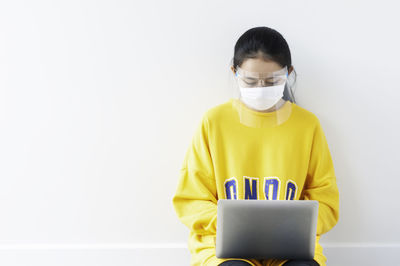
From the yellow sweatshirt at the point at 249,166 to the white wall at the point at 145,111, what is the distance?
0.53ft

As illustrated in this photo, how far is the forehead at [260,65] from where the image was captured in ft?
3.95

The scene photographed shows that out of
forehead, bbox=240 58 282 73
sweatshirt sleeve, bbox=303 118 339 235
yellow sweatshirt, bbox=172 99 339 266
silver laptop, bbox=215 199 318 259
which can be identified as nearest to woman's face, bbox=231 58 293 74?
forehead, bbox=240 58 282 73

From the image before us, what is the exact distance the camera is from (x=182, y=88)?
1439mm

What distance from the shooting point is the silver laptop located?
102 cm

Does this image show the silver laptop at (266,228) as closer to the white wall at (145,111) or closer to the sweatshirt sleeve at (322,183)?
the sweatshirt sleeve at (322,183)

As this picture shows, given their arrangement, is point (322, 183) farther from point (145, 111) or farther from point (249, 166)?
point (145, 111)

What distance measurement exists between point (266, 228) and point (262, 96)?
39 cm

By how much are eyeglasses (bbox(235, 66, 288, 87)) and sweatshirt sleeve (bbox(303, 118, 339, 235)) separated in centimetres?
23

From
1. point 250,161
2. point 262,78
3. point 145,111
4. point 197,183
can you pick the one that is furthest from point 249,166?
point 145,111

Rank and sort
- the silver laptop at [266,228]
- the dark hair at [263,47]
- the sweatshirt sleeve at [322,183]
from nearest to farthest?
the silver laptop at [266,228] → the dark hair at [263,47] → the sweatshirt sleeve at [322,183]

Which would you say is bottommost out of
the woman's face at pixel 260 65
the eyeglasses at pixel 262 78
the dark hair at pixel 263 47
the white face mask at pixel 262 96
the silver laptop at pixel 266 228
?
the silver laptop at pixel 266 228

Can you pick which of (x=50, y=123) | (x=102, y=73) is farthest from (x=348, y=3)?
(x=50, y=123)

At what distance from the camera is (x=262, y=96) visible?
3.99 ft

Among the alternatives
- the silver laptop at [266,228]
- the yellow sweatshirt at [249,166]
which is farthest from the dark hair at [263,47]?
the silver laptop at [266,228]
